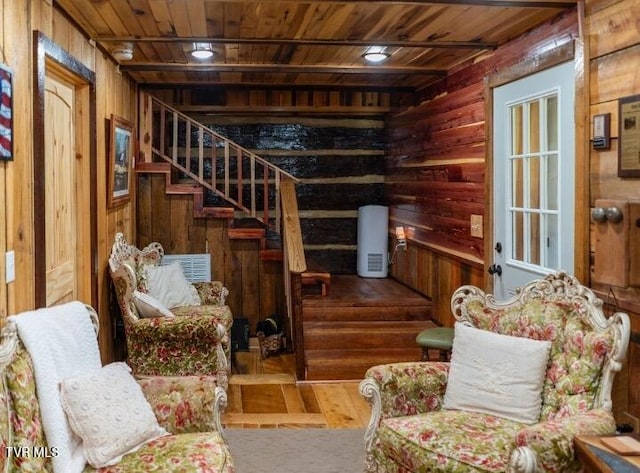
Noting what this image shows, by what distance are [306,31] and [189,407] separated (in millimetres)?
2455

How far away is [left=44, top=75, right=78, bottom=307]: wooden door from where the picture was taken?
367 cm

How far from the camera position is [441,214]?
5668 millimetres

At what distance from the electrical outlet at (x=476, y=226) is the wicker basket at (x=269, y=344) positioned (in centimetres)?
218

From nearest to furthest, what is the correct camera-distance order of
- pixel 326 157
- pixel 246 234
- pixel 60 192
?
pixel 60 192, pixel 246 234, pixel 326 157

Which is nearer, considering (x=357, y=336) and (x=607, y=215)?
(x=607, y=215)

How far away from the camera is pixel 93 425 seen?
8.00 feet

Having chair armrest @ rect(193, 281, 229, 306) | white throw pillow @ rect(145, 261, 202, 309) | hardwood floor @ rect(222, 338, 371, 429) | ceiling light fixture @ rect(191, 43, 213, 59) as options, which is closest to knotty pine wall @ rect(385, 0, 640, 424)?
hardwood floor @ rect(222, 338, 371, 429)

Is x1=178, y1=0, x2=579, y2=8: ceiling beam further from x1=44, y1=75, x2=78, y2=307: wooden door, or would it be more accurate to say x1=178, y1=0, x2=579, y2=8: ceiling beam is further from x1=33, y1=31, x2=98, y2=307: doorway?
x1=44, y1=75, x2=78, y2=307: wooden door

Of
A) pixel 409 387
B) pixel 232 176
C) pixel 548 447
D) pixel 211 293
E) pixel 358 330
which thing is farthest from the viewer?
pixel 232 176

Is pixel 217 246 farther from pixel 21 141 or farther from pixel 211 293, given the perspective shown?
pixel 21 141

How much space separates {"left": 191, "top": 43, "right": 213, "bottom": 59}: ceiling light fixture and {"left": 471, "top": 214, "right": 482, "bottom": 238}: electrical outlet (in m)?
2.17

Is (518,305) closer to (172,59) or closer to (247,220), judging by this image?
(172,59)

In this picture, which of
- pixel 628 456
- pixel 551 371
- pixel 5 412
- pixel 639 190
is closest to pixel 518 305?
pixel 551 371

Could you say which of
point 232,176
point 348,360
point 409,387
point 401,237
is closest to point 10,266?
point 409,387
